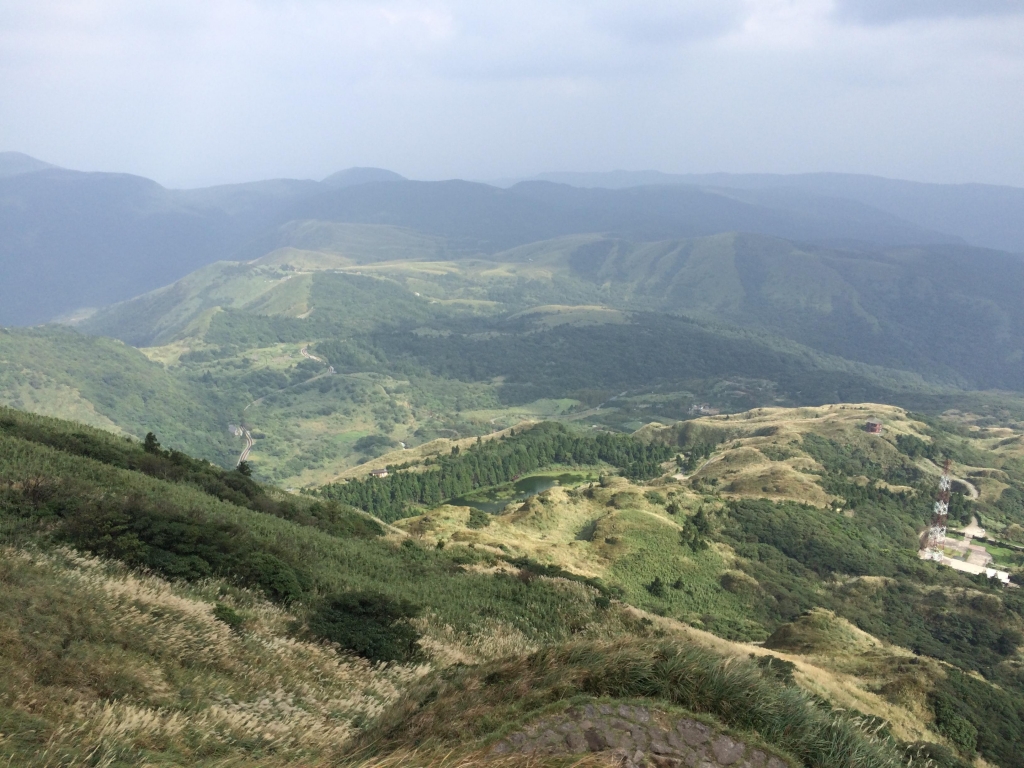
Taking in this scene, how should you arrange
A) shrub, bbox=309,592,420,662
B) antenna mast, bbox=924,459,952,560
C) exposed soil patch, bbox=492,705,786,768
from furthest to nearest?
antenna mast, bbox=924,459,952,560
shrub, bbox=309,592,420,662
exposed soil patch, bbox=492,705,786,768

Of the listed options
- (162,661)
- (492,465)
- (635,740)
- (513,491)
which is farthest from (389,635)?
(492,465)

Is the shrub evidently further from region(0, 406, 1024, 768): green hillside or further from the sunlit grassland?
the sunlit grassland

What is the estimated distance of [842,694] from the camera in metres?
33.2

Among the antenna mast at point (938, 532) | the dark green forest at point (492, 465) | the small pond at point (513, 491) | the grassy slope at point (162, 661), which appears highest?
the grassy slope at point (162, 661)

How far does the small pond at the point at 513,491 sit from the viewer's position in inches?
5408

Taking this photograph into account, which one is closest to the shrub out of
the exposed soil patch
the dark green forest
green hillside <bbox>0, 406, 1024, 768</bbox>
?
green hillside <bbox>0, 406, 1024, 768</bbox>

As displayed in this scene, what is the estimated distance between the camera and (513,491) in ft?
484

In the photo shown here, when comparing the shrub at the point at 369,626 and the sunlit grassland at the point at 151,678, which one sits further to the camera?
the shrub at the point at 369,626

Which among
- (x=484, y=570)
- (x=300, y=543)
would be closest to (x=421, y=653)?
(x=300, y=543)

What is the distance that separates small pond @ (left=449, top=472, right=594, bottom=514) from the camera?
137375 mm

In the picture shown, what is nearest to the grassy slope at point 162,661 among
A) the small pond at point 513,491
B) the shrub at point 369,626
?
the shrub at point 369,626

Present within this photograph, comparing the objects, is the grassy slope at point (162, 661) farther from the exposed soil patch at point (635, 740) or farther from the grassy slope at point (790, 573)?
the grassy slope at point (790, 573)

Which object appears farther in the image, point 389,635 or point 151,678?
point 389,635

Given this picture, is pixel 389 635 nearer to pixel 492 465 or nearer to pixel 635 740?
pixel 635 740
